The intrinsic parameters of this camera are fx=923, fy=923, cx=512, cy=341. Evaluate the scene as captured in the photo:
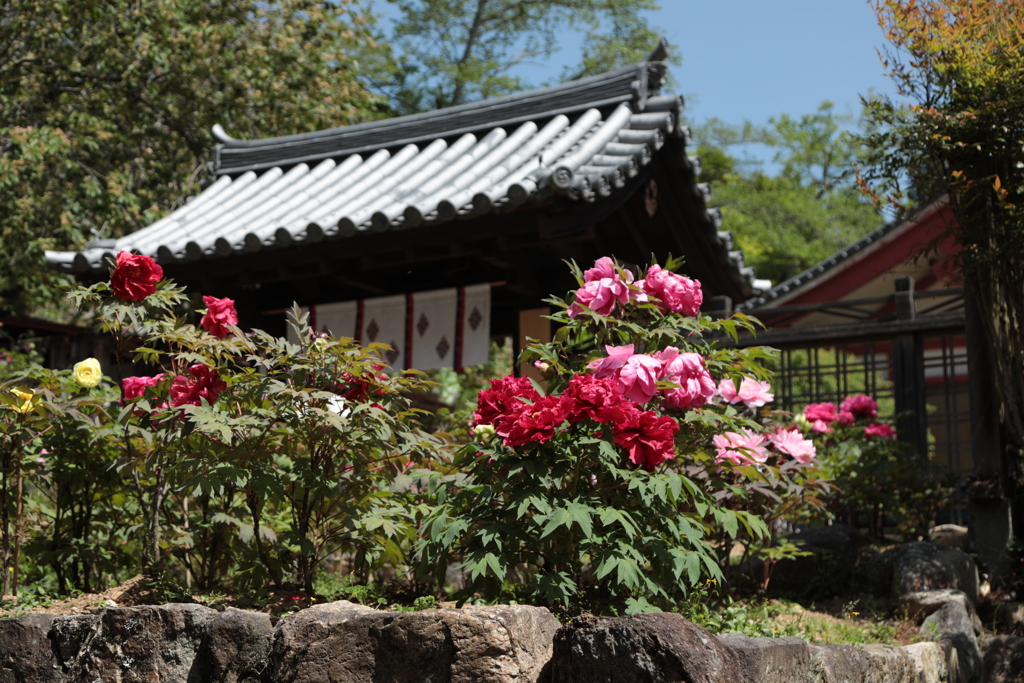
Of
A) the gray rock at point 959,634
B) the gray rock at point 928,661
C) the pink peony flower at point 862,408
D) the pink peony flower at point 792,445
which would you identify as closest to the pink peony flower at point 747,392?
the pink peony flower at point 792,445

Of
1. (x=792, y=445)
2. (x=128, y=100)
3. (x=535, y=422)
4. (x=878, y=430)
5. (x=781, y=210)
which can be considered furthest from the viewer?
(x=781, y=210)

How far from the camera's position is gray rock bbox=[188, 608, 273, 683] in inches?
→ 121

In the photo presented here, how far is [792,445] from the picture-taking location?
15.4ft

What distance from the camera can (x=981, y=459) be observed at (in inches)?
235

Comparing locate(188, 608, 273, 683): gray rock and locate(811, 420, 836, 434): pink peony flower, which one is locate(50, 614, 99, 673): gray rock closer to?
locate(188, 608, 273, 683): gray rock

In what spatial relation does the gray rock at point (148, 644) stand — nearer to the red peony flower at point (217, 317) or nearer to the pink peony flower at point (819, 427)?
the red peony flower at point (217, 317)

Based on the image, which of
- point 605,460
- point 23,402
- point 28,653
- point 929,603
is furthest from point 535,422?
point 929,603

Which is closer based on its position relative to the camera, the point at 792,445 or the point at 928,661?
the point at 928,661

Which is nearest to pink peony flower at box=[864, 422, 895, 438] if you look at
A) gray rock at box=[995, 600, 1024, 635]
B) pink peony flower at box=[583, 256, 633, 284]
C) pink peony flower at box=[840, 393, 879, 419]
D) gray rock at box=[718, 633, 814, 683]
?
pink peony flower at box=[840, 393, 879, 419]

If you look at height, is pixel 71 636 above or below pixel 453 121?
below

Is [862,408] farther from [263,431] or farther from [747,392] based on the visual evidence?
[263,431]

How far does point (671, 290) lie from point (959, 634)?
236cm

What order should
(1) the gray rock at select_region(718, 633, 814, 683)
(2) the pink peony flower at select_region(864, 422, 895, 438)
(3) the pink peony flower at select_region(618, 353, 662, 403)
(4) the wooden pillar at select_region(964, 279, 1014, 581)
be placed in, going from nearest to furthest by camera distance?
(1) the gray rock at select_region(718, 633, 814, 683) → (3) the pink peony flower at select_region(618, 353, 662, 403) → (4) the wooden pillar at select_region(964, 279, 1014, 581) → (2) the pink peony flower at select_region(864, 422, 895, 438)

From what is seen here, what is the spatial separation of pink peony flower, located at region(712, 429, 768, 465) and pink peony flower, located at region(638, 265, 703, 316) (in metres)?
0.59
